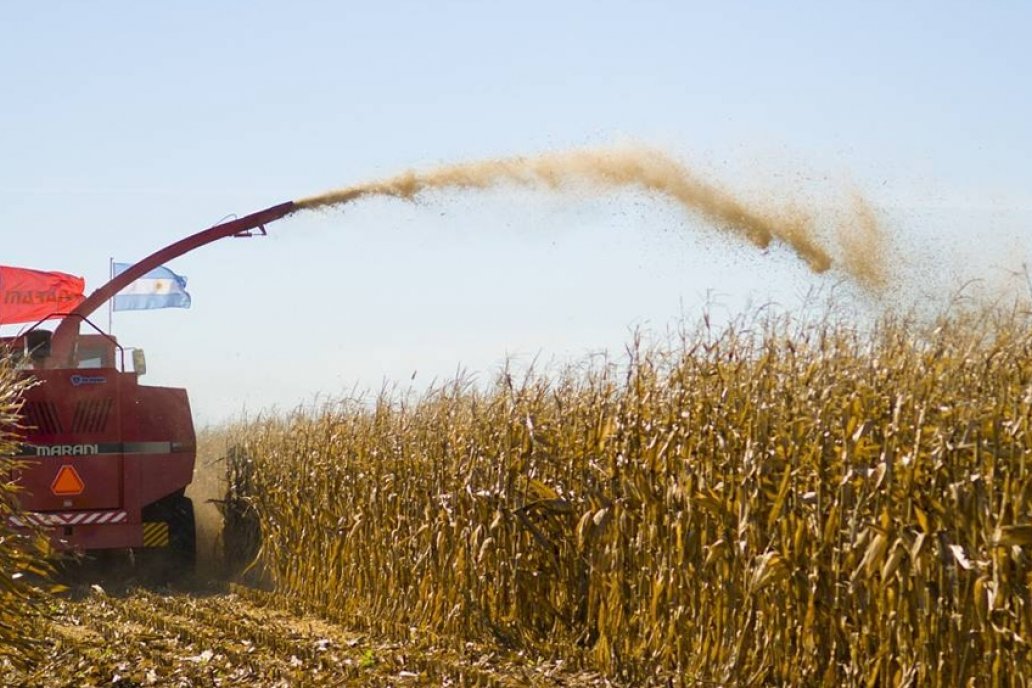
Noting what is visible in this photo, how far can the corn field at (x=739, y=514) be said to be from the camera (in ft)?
21.7

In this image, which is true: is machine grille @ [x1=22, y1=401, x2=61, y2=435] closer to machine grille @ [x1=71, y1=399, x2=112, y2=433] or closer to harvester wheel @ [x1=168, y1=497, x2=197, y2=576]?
machine grille @ [x1=71, y1=399, x2=112, y2=433]

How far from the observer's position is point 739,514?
7.84m

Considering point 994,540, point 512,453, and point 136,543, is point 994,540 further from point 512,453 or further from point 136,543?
point 136,543

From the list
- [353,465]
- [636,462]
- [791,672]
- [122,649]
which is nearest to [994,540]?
[791,672]

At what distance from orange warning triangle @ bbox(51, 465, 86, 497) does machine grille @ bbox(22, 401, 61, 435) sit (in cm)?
44

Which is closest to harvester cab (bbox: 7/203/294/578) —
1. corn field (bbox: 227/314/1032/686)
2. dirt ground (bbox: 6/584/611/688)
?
dirt ground (bbox: 6/584/611/688)

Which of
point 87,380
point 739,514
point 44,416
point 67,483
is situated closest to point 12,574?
point 739,514

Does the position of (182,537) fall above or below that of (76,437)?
below

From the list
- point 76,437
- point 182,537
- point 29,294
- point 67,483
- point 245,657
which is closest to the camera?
point 245,657

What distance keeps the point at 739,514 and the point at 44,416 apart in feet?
30.9

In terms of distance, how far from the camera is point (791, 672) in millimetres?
7426

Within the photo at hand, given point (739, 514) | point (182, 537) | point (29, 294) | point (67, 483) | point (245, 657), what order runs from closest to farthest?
point (739, 514), point (245, 657), point (67, 483), point (182, 537), point (29, 294)

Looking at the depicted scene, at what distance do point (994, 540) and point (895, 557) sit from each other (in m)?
0.55

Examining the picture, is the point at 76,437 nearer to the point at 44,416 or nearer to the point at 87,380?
the point at 44,416
